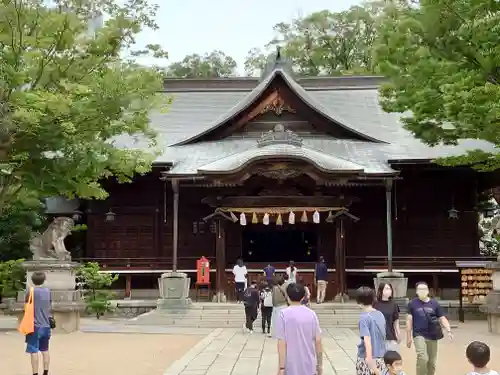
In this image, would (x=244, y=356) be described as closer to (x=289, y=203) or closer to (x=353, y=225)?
(x=289, y=203)

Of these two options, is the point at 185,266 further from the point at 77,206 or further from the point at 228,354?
the point at 228,354

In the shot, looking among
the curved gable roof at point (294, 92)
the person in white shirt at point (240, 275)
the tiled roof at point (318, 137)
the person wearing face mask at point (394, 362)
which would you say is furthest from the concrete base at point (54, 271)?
the person wearing face mask at point (394, 362)

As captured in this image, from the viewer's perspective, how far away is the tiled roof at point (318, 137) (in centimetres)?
2175

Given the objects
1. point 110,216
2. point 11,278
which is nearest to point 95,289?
point 11,278

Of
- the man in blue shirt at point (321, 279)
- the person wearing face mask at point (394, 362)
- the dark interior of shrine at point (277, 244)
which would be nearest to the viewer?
the person wearing face mask at point (394, 362)

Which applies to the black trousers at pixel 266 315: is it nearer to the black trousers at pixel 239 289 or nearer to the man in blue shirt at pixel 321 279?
the black trousers at pixel 239 289

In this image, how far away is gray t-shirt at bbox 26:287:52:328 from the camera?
9.09 metres

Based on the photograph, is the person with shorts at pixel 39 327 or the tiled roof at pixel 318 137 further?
the tiled roof at pixel 318 137

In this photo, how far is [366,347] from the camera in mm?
6555

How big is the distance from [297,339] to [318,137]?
18.1m

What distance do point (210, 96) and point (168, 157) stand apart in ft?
24.0

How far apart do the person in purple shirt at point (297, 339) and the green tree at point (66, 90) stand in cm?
701

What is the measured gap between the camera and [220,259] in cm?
2081

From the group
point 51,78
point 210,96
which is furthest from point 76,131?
point 210,96
